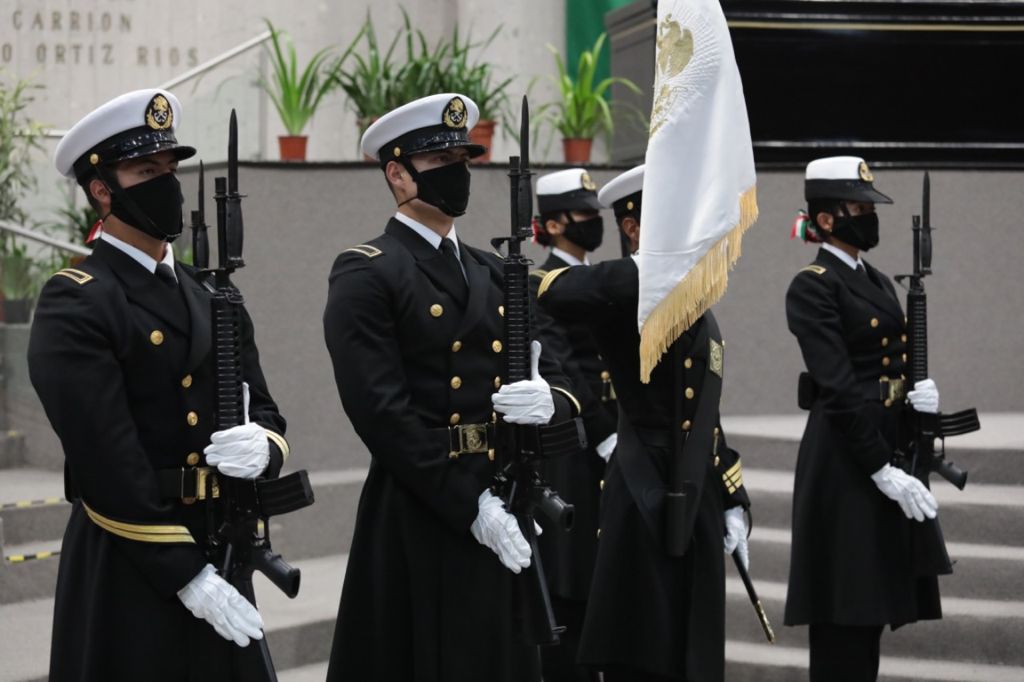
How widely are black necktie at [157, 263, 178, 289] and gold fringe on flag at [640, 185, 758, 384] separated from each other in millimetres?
1299

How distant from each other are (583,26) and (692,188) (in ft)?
21.5

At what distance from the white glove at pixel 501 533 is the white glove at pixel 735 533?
1039mm

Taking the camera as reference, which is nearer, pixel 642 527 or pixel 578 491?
pixel 642 527

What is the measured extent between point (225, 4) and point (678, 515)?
7.25m

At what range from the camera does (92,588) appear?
10.4 feet

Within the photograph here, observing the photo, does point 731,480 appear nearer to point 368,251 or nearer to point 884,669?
point 368,251

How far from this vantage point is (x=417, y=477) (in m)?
3.57

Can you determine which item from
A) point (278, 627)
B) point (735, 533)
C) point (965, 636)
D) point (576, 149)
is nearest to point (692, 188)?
point (735, 533)

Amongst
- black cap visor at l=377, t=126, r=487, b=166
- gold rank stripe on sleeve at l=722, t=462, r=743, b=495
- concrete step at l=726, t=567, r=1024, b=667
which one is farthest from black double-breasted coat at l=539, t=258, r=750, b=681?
concrete step at l=726, t=567, r=1024, b=667

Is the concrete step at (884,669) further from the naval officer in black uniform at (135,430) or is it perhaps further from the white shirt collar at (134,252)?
the white shirt collar at (134,252)

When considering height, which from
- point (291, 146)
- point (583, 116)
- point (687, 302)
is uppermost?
point (583, 116)

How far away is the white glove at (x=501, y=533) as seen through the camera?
358 cm

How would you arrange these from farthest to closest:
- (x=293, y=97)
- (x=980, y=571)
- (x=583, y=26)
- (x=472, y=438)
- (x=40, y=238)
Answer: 1. (x=583, y=26)
2. (x=293, y=97)
3. (x=40, y=238)
4. (x=980, y=571)
5. (x=472, y=438)

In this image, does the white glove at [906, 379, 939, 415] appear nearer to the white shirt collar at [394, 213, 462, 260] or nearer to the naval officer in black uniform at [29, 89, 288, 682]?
the white shirt collar at [394, 213, 462, 260]
